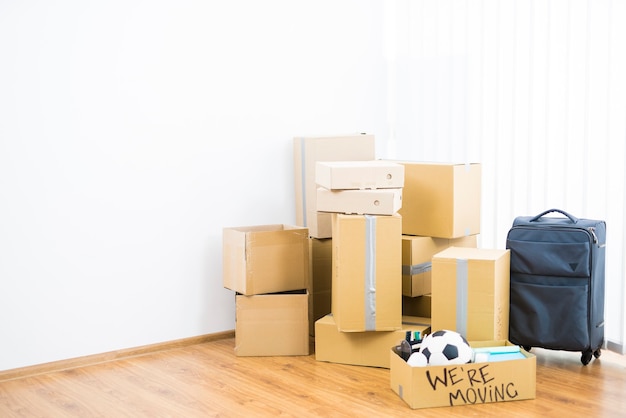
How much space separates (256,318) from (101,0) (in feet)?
4.99

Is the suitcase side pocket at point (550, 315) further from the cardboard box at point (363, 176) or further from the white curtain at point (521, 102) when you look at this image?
the cardboard box at point (363, 176)

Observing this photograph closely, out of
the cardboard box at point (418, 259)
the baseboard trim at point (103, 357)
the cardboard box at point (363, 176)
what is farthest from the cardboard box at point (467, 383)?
the baseboard trim at point (103, 357)

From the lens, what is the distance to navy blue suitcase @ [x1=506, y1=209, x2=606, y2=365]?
10.0 feet

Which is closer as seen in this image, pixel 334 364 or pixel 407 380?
pixel 407 380

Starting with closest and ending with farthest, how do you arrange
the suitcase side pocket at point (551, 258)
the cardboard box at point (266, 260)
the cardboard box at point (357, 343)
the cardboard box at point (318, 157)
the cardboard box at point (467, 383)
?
1. the cardboard box at point (467, 383)
2. the suitcase side pocket at point (551, 258)
3. the cardboard box at point (357, 343)
4. the cardboard box at point (266, 260)
5. the cardboard box at point (318, 157)

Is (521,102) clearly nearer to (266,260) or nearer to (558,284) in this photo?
(558,284)

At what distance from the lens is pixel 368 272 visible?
3.10 metres

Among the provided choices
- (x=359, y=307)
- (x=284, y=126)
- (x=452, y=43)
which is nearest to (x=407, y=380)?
(x=359, y=307)

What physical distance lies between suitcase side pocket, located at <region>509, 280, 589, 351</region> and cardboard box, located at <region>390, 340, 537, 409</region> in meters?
0.40

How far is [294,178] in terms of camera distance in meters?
3.92

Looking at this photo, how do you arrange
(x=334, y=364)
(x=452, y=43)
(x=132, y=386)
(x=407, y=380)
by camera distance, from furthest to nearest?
(x=452, y=43), (x=334, y=364), (x=132, y=386), (x=407, y=380)

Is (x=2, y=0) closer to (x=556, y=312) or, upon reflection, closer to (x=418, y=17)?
(x=418, y=17)

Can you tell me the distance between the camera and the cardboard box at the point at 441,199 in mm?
3348

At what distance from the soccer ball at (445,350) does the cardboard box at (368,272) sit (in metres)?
0.39
